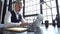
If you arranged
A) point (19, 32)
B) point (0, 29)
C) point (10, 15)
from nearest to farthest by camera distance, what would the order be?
point (19, 32)
point (0, 29)
point (10, 15)

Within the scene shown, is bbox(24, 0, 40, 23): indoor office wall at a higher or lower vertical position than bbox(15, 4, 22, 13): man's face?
higher

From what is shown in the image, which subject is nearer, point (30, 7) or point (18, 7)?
point (18, 7)

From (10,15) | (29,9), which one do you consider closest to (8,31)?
(10,15)

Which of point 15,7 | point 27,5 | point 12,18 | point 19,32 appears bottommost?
point 19,32

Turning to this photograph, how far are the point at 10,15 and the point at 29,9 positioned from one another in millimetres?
3575

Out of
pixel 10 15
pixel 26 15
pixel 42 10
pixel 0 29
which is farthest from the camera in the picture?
pixel 26 15

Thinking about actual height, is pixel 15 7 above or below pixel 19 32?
above

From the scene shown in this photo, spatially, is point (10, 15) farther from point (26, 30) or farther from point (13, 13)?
point (26, 30)

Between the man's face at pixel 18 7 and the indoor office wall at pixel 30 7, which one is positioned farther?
the indoor office wall at pixel 30 7

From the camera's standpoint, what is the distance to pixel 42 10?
388 centimetres

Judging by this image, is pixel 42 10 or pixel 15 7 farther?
pixel 42 10

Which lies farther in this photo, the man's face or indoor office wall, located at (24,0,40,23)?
indoor office wall, located at (24,0,40,23)

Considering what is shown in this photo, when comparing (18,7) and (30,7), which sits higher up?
(30,7)

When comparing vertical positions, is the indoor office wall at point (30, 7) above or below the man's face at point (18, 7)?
above
